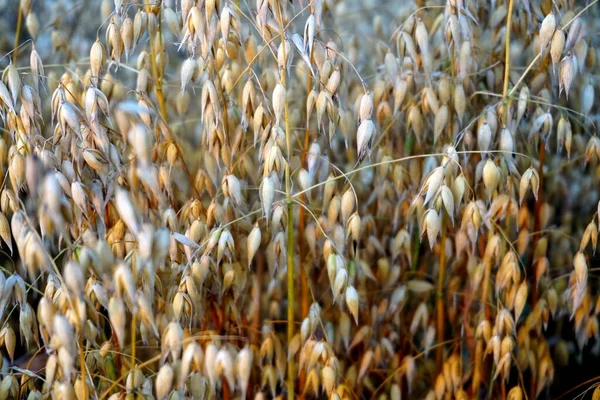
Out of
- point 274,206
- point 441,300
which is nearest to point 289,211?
point 274,206

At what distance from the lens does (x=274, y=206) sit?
3.95 ft

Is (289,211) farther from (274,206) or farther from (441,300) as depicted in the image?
(441,300)

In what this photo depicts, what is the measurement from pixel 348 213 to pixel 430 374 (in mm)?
551

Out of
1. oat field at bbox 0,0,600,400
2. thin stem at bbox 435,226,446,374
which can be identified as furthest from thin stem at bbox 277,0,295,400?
thin stem at bbox 435,226,446,374

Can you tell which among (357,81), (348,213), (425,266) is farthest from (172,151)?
(425,266)

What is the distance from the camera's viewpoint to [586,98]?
4.62 feet

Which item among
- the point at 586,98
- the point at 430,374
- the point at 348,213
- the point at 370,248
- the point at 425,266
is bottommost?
the point at 430,374

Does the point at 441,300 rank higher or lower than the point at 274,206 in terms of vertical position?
lower

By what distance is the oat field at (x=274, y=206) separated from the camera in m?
1.03

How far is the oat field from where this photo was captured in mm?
1025

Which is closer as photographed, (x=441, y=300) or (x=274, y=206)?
(x=274, y=206)

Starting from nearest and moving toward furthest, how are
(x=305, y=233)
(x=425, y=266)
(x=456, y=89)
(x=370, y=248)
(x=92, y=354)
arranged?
1. (x=92, y=354)
2. (x=456, y=89)
3. (x=305, y=233)
4. (x=370, y=248)
5. (x=425, y=266)

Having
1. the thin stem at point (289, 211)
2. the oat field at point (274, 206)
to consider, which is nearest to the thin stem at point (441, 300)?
the oat field at point (274, 206)

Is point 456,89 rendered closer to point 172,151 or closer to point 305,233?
point 305,233
